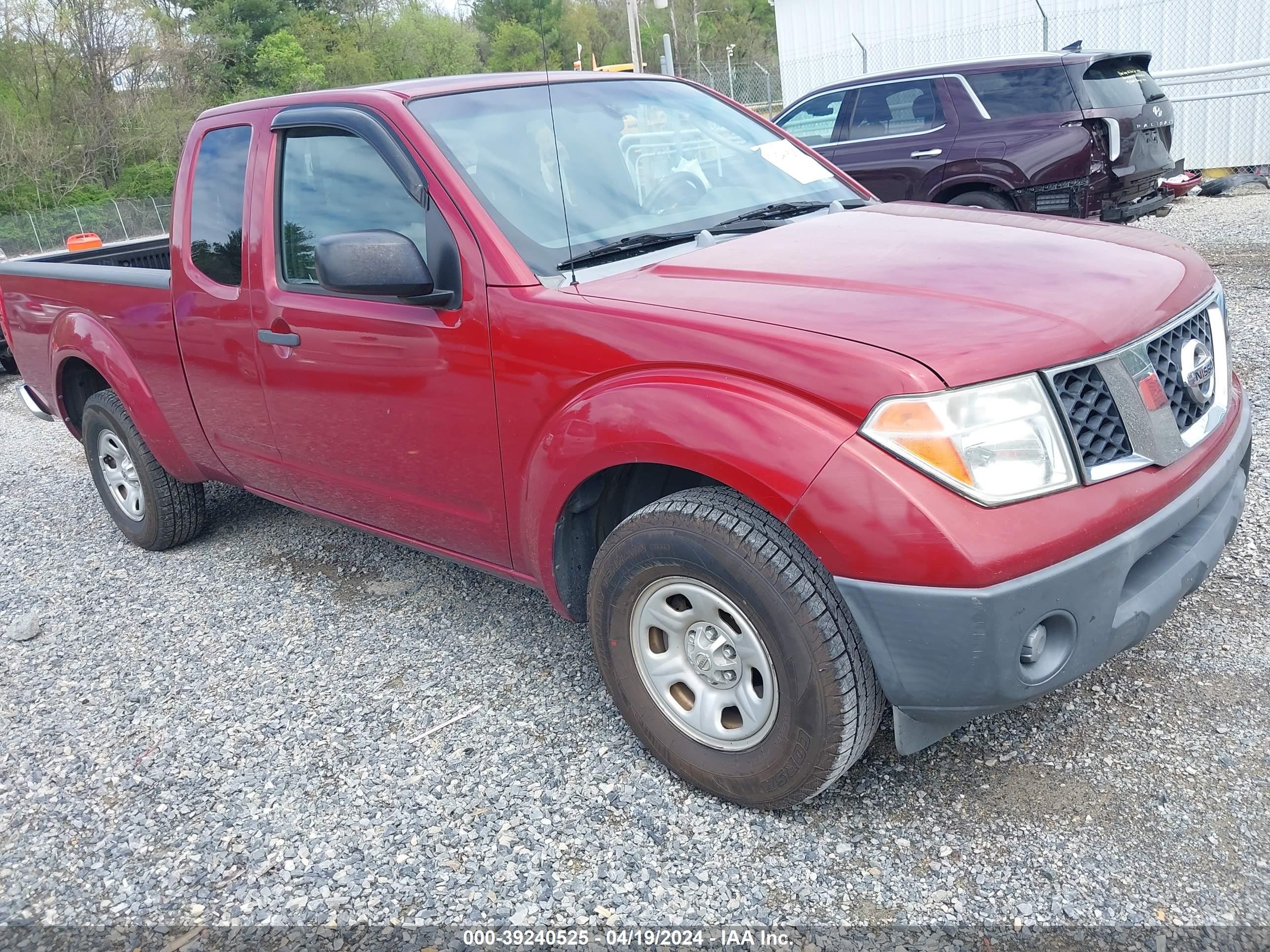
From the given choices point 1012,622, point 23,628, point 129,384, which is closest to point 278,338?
point 129,384

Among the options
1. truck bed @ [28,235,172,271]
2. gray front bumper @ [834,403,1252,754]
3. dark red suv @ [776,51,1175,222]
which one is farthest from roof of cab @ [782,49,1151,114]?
gray front bumper @ [834,403,1252,754]

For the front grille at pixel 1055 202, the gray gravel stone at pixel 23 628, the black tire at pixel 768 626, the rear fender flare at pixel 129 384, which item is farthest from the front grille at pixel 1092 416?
the front grille at pixel 1055 202

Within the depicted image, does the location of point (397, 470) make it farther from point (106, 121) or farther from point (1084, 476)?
point (106, 121)

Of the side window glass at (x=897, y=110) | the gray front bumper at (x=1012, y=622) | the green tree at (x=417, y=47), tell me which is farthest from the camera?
the green tree at (x=417, y=47)

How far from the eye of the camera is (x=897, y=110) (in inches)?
347

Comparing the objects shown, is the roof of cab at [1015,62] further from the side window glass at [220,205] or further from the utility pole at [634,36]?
the side window glass at [220,205]

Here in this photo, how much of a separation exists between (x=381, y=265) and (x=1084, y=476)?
1.83 meters

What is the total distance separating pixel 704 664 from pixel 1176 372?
1.34m

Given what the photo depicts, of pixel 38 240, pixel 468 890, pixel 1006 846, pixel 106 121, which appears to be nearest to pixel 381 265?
pixel 468 890

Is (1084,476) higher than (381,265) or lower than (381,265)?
lower

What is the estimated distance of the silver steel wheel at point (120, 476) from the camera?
4820mm

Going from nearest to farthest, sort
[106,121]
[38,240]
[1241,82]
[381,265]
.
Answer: [381,265], [1241,82], [38,240], [106,121]

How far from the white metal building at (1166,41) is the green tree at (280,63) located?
96.8 feet

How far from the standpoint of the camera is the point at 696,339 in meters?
2.37
